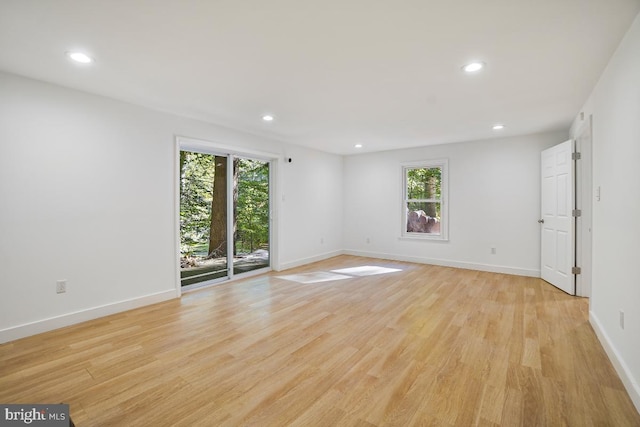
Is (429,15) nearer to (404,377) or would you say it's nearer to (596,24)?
(596,24)

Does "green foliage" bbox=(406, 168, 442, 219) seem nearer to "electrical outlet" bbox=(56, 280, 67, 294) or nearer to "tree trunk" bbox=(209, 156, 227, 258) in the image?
"tree trunk" bbox=(209, 156, 227, 258)

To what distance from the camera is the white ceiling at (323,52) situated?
1.77m

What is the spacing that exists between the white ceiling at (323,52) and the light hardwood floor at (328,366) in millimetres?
2399

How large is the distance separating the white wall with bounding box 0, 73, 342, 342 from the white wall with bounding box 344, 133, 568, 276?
3931 millimetres

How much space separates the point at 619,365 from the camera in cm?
208

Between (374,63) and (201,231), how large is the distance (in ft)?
11.4

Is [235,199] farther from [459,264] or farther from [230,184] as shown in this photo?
[459,264]

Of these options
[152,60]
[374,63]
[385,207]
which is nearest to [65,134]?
[152,60]

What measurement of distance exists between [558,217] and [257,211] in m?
4.71

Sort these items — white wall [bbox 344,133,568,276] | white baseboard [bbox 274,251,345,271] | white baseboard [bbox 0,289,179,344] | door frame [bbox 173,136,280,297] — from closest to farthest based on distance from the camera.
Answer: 1. white baseboard [bbox 0,289,179,344]
2. door frame [bbox 173,136,280,297]
3. white wall [bbox 344,133,568,276]
4. white baseboard [bbox 274,251,345,271]

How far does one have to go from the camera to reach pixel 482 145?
212 inches

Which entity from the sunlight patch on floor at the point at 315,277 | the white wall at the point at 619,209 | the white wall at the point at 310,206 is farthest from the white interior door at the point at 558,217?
the white wall at the point at 310,206

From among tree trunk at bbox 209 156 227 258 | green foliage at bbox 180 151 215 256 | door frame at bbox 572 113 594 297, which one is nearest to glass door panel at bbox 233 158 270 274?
tree trunk at bbox 209 156 227 258

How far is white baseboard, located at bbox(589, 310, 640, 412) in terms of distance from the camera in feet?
5.87
